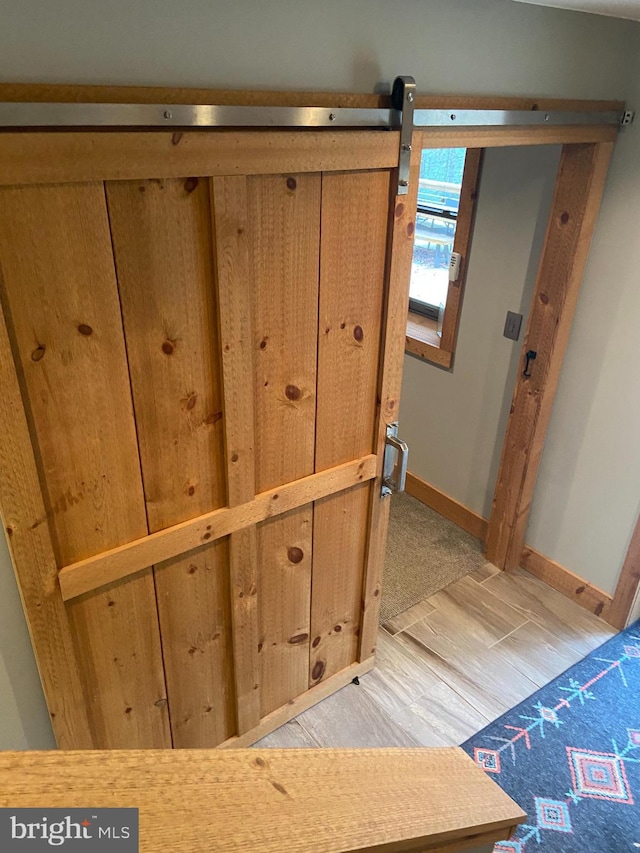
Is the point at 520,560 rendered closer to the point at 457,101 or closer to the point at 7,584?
the point at 457,101

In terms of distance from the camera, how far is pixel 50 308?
116 cm

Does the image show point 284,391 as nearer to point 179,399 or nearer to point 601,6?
point 179,399

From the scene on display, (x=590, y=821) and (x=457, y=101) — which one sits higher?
(x=457, y=101)

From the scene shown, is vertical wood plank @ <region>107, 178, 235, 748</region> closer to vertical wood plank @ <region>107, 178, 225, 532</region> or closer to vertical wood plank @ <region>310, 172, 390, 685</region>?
vertical wood plank @ <region>107, 178, 225, 532</region>

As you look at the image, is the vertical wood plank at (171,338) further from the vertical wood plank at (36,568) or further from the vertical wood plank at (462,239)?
the vertical wood plank at (462,239)

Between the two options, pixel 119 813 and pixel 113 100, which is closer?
pixel 119 813

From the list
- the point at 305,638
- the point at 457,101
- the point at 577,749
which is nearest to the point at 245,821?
the point at 305,638

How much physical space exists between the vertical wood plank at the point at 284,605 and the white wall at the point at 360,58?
2.14 ft

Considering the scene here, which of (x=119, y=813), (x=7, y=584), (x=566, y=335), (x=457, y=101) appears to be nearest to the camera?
(x=119, y=813)

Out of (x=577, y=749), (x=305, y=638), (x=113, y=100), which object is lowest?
(x=577, y=749)

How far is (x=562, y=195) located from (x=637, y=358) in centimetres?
65

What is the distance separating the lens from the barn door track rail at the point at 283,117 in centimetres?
104

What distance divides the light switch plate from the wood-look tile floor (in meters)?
1.08

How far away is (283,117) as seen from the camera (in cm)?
130
